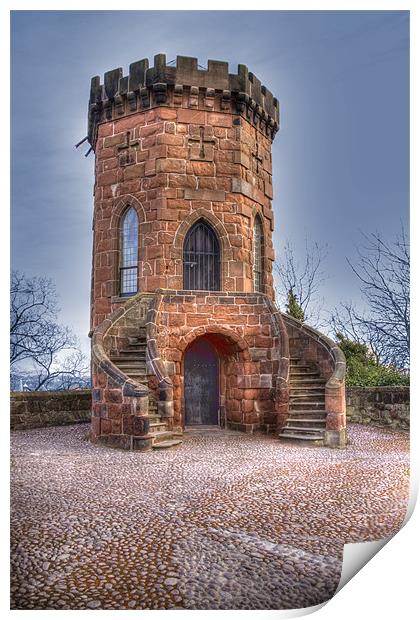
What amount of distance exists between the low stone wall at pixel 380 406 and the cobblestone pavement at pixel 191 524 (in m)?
3.76

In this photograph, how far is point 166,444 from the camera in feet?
31.7

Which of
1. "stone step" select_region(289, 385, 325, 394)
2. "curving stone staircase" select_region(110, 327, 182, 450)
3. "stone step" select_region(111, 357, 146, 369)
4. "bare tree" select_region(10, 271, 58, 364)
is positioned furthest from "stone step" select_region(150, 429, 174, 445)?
"bare tree" select_region(10, 271, 58, 364)

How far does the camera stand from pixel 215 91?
516 inches

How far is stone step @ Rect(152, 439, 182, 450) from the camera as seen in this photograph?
951 cm

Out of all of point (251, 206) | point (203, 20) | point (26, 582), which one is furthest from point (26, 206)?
point (251, 206)

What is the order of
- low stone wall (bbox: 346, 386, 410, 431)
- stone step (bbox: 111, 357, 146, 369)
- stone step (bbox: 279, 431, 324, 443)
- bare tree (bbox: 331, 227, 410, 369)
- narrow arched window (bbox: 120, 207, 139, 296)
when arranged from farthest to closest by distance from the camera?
narrow arched window (bbox: 120, 207, 139, 296), low stone wall (bbox: 346, 386, 410, 431), stone step (bbox: 111, 357, 146, 369), stone step (bbox: 279, 431, 324, 443), bare tree (bbox: 331, 227, 410, 369)

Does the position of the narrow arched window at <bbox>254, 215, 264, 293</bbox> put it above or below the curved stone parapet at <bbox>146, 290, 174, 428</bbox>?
above

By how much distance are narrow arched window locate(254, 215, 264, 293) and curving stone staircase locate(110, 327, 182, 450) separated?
11.9 feet

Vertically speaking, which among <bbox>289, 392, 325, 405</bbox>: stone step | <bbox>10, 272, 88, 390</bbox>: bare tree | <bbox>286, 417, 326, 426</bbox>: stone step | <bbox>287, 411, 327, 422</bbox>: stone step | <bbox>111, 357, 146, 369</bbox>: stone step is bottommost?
<bbox>286, 417, 326, 426</bbox>: stone step

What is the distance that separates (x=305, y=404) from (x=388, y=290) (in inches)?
149

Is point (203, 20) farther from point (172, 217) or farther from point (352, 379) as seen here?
point (352, 379)

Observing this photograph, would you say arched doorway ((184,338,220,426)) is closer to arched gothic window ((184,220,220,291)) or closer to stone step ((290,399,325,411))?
arched gothic window ((184,220,220,291))

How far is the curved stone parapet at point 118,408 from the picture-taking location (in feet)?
30.7

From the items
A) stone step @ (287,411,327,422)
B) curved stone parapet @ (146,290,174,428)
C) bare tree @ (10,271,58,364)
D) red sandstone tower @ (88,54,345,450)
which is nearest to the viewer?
bare tree @ (10,271,58,364)
